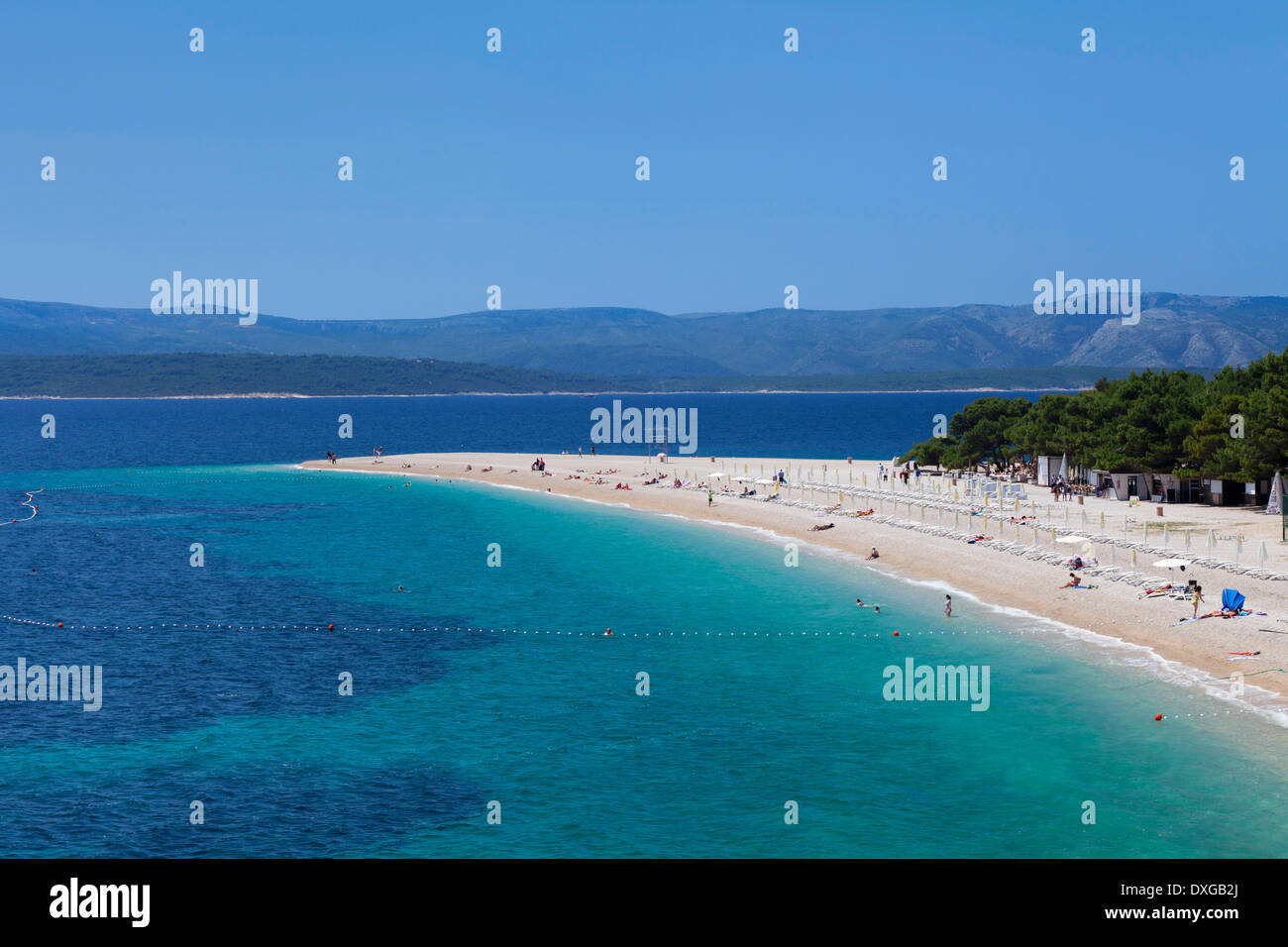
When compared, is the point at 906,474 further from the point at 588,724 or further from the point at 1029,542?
the point at 588,724

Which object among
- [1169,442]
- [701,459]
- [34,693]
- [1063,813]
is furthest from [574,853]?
[701,459]

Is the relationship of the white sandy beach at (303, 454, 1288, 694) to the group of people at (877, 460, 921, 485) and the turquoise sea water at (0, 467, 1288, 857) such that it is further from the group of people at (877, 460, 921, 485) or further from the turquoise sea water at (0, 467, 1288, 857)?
the turquoise sea water at (0, 467, 1288, 857)

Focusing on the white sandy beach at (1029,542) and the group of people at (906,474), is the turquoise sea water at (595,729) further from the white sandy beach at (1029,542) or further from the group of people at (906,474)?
the group of people at (906,474)

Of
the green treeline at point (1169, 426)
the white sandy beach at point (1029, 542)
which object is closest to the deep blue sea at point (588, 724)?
the white sandy beach at point (1029, 542)

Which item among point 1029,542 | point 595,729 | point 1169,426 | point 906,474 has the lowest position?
point 595,729

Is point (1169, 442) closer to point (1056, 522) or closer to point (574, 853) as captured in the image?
point (1056, 522)

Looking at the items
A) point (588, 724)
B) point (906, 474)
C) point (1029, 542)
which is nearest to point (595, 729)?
point (588, 724)

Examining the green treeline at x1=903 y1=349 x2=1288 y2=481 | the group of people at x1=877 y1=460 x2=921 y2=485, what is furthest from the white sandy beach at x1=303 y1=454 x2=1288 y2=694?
the green treeline at x1=903 y1=349 x2=1288 y2=481
